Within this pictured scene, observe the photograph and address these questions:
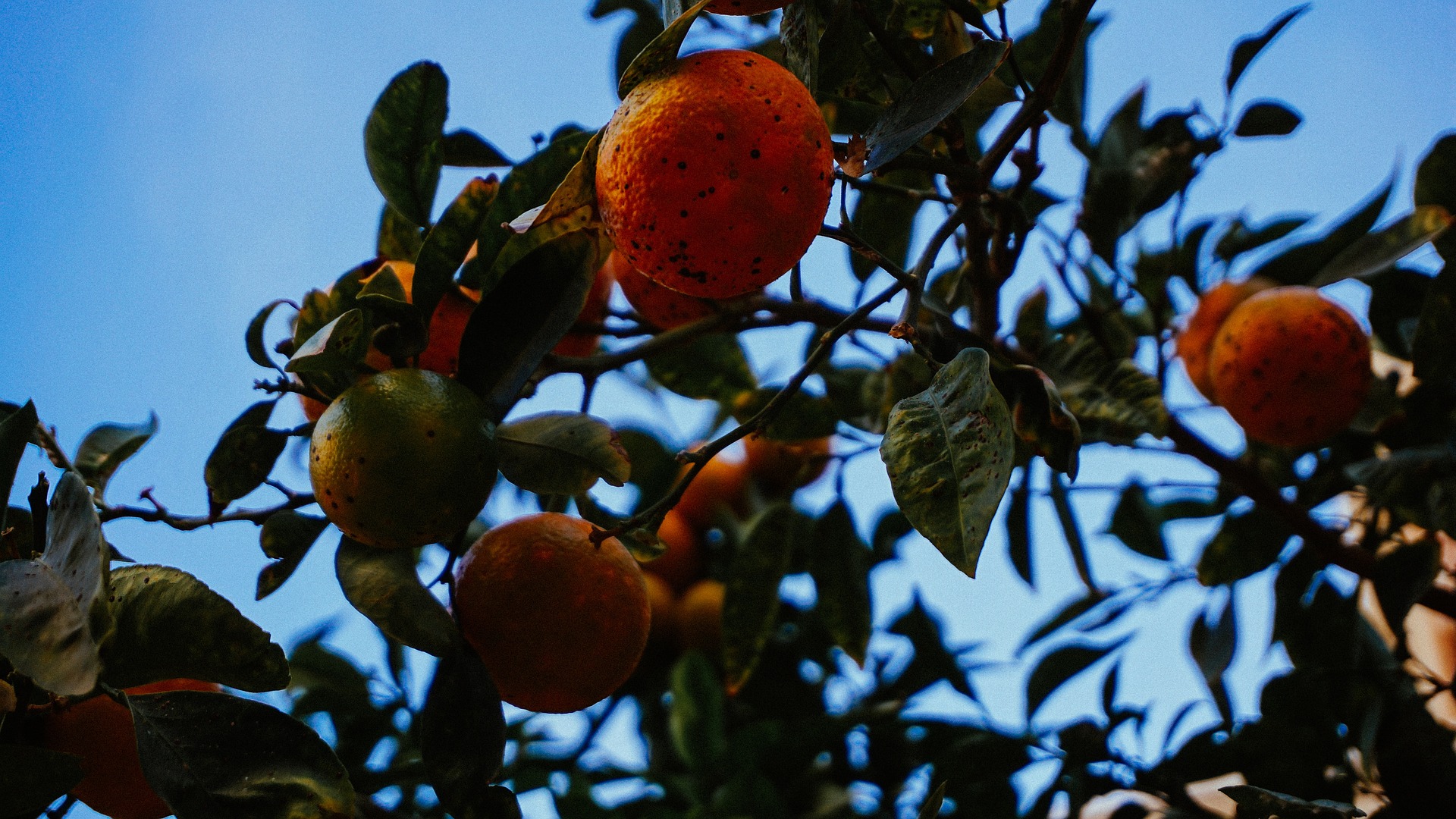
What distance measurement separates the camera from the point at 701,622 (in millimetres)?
1525

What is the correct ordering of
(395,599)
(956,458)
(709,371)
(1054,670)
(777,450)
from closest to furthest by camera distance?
(956,458)
(395,599)
(709,371)
(1054,670)
(777,450)

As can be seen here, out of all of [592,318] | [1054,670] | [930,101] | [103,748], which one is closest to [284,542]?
[103,748]

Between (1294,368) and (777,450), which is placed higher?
(777,450)

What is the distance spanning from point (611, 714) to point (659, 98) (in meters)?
1.10

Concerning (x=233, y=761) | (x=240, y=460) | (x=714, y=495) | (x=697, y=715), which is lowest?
(x=233, y=761)

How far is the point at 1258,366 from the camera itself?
3.31 feet

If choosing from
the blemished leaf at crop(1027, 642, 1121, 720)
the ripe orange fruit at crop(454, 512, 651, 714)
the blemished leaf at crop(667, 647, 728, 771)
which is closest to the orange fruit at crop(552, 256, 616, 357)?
the ripe orange fruit at crop(454, 512, 651, 714)

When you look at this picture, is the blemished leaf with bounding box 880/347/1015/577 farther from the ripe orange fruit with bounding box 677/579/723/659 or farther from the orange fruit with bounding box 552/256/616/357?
the ripe orange fruit with bounding box 677/579/723/659

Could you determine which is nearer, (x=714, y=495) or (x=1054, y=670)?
(x=1054, y=670)

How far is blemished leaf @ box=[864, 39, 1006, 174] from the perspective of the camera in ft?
1.86

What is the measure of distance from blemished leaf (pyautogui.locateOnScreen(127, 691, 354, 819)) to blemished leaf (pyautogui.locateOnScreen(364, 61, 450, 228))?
397 mm

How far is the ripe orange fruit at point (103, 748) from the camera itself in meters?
0.70

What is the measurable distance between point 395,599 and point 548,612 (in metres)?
0.11

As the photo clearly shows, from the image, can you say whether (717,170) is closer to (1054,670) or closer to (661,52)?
(661,52)
